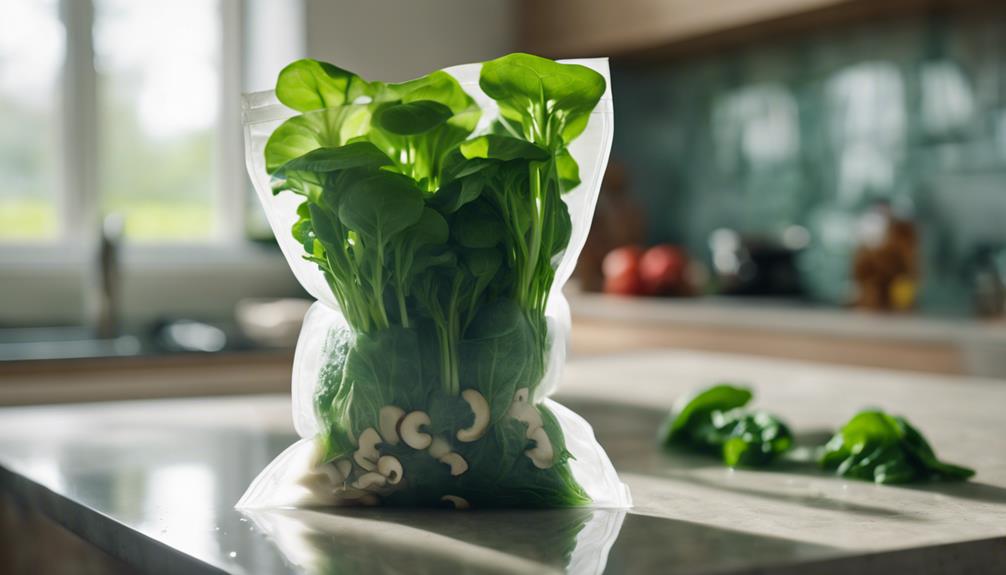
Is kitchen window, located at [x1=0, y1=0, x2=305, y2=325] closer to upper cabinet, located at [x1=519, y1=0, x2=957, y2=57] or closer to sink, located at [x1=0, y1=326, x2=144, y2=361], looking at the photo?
sink, located at [x1=0, y1=326, x2=144, y2=361]

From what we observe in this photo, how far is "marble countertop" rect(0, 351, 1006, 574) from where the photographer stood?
0.52 m

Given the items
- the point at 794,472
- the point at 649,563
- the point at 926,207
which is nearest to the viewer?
the point at 649,563

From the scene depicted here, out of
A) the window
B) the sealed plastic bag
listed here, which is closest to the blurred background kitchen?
the window

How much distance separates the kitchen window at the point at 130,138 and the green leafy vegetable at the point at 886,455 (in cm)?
281

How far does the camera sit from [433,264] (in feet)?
2.04

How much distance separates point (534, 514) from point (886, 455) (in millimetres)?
274

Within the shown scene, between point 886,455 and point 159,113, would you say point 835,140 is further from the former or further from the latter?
point 886,455

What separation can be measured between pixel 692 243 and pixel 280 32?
5.12 ft

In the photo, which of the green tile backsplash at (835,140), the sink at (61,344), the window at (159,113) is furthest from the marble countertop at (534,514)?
the window at (159,113)

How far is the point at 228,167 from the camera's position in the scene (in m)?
3.57

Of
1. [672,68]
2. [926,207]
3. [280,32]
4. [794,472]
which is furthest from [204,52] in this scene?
[794,472]

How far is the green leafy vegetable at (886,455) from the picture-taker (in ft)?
2.45

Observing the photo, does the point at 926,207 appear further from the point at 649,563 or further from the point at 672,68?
the point at 649,563

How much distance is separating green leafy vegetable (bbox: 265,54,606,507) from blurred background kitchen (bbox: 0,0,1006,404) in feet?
5.92
